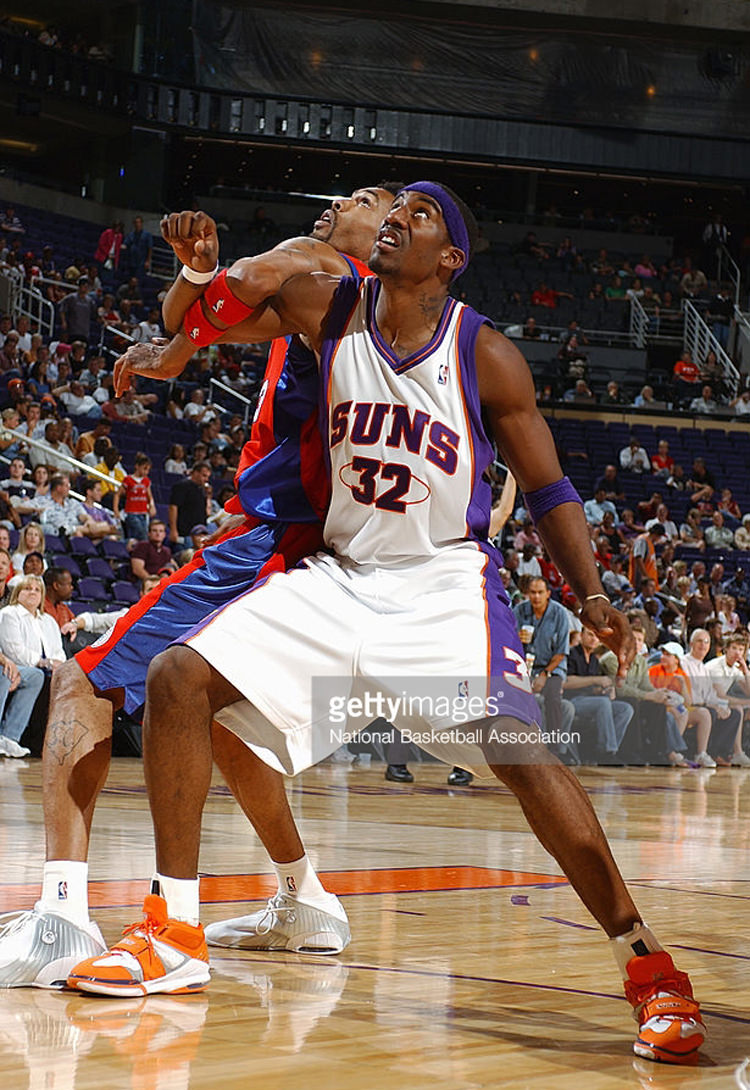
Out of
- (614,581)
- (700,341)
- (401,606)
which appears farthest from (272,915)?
(700,341)

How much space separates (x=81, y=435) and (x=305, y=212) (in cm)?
1188

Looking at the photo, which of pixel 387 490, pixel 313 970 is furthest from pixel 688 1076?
pixel 387 490

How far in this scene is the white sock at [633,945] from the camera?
104 inches

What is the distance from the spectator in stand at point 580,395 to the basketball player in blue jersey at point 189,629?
58.1ft

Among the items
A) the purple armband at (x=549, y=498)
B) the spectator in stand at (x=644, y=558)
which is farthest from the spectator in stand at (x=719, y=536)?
the purple armband at (x=549, y=498)

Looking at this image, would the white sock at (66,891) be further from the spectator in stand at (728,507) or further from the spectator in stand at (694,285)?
the spectator in stand at (694,285)

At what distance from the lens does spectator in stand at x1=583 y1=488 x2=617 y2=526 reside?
54.9 ft

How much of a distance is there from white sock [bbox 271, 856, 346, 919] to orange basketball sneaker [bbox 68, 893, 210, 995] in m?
0.63

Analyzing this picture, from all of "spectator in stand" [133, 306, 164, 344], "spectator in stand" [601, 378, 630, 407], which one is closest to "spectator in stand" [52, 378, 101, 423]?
"spectator in stand" [133, 306, 164, 344]

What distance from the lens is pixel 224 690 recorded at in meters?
2.83

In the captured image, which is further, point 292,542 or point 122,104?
point 122,104

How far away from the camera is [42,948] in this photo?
112 inches

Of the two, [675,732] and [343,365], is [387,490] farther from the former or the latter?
[675,732]

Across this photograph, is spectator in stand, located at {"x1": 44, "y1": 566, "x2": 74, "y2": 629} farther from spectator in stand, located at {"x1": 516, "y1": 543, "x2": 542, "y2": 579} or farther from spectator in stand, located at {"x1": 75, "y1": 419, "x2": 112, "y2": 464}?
spectator in stand, located at {"x1": 516, "y1": 543, "x2": 542, "y2": 579}
